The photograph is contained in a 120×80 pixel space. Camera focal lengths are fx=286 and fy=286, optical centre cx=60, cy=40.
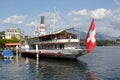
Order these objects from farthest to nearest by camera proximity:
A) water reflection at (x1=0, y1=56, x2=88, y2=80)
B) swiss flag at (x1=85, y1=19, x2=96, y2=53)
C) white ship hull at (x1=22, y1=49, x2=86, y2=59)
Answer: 1. white ship hull at (x1=22, y1=49, x2=86, y2=59)
2. swiss flag at (x1=85, y1=19, x2=96, y2=53)
3. water reflection at (x1=0, y1=56, x2=88, y2=80)

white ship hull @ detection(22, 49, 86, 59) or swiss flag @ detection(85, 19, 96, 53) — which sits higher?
swiss flag @ detection(85, 19, 96, 53)

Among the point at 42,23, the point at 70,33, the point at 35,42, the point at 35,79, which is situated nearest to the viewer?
the point at 35,79

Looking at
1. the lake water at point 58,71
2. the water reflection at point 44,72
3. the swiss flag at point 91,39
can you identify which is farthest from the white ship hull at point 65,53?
the swiss flag at point 91,39

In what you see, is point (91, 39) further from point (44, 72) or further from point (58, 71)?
point (44, 72)

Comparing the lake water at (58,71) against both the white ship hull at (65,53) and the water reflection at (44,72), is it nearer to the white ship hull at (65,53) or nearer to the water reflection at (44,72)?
the water reflection at (44,72)

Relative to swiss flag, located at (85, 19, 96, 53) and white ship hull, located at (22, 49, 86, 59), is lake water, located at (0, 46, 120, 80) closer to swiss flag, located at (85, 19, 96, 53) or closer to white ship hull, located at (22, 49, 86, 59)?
white ship hull, located at (22, 49, 86, 59)

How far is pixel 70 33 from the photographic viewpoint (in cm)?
7069

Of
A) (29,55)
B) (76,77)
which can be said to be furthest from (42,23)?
(76,77)

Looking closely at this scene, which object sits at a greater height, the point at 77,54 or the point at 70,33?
the point at 70,33

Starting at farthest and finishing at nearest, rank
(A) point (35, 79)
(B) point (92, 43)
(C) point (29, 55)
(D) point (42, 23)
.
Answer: (D) point (42, 23) → (C) point (29, 55) → (B) point (92, 43) → (A) point (35, 79)

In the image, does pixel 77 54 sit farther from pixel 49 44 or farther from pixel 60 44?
pixel 49 44

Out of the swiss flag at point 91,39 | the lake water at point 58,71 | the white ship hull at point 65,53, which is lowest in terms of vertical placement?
the lake water at point 58,71

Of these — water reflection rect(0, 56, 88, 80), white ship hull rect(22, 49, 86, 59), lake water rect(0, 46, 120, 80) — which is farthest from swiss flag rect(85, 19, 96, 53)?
water reflection rect(0, 56, 88, 80)

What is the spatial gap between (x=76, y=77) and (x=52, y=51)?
3177 centimetres
